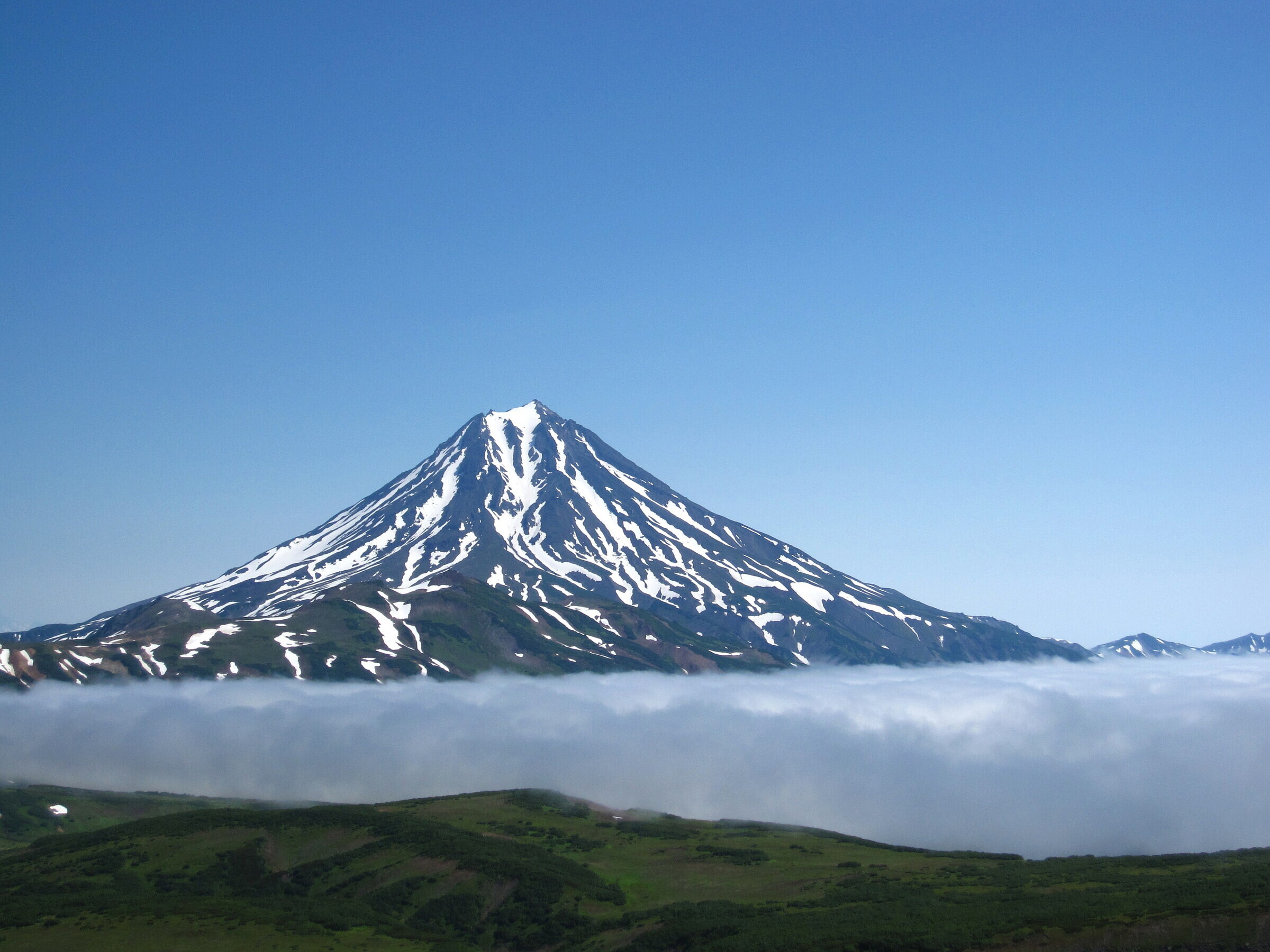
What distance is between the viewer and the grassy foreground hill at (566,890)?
93625 mm

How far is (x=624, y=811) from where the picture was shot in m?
184

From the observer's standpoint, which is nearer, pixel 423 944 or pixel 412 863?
pixel 423 944

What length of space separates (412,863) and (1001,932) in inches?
2832

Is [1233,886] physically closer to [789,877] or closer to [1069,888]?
[1069,888]

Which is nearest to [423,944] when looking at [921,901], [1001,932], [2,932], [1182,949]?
[2,932]

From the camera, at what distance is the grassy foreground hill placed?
307 feet

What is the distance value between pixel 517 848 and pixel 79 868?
54729 mm

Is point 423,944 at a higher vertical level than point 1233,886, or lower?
lower

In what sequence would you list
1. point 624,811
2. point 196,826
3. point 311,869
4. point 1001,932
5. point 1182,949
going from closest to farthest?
point 1182,949, point 1001,932, point 311,869, point 196,826, point 624,811

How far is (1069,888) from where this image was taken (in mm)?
107812

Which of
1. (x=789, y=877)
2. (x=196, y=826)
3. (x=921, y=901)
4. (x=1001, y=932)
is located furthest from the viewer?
(x=196, y=826)

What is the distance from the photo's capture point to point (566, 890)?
126562mm

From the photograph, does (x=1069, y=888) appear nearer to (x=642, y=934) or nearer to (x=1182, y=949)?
(x=1182, y=949)

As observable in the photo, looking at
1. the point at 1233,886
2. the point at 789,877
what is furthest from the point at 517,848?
the point at 1233,886
